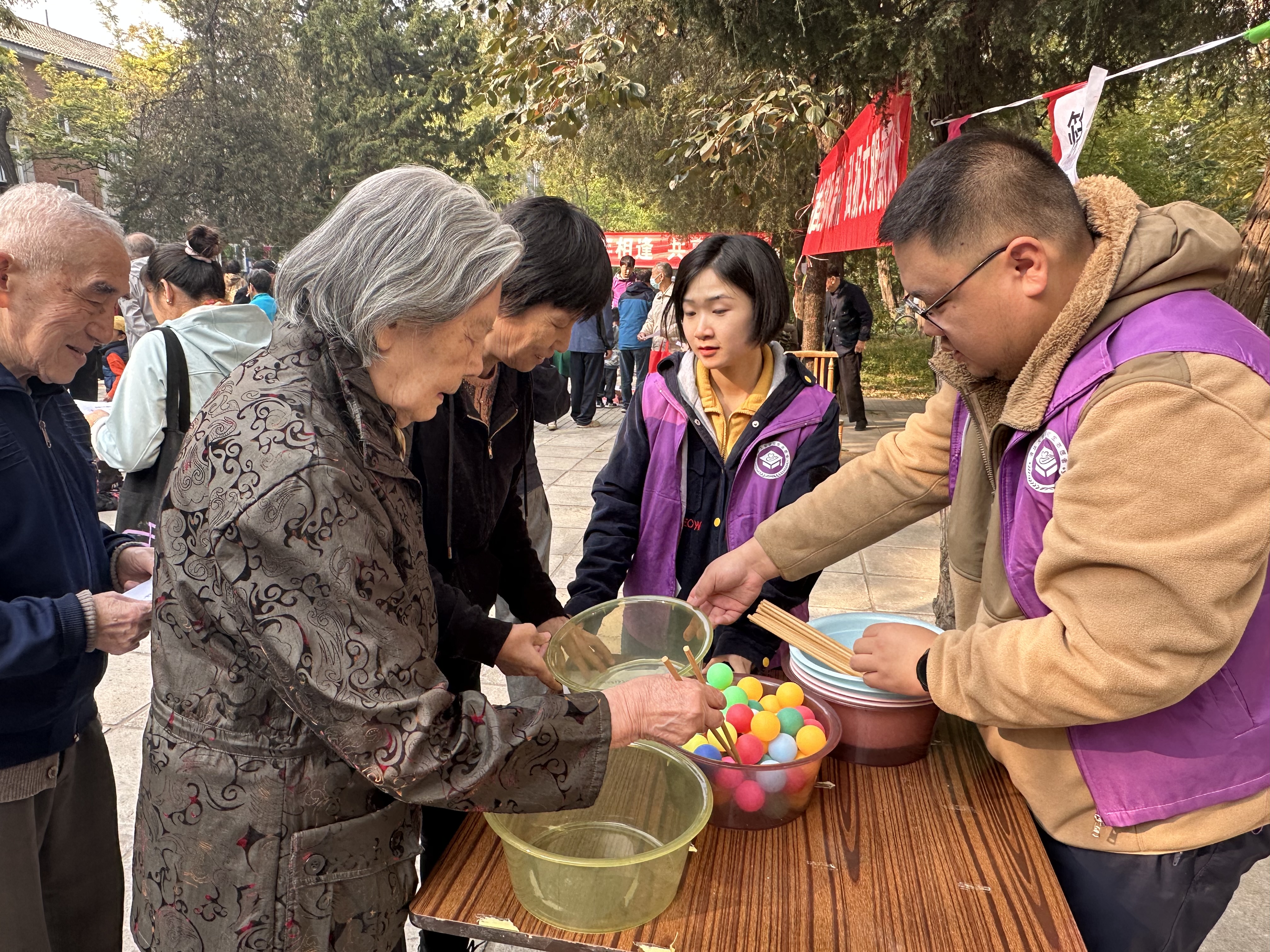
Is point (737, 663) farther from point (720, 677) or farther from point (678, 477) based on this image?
point (678, 477)

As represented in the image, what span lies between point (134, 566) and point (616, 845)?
4.25 ft

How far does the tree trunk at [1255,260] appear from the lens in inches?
122

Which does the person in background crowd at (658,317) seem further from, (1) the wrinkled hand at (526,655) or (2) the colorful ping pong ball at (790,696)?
(2) the colorful ping pong ball at (790,696)

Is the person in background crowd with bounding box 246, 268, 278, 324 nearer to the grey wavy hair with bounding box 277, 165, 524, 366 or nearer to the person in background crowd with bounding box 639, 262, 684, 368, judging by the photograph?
the person in background crowd with bounding box 639, 262, 684, 368

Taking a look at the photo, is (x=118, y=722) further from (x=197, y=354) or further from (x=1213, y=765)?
(x=1213, y=765)

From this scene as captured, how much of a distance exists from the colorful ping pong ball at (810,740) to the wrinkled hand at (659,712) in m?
0.22

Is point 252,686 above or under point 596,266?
under

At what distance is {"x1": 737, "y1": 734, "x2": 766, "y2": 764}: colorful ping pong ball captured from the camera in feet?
4.27

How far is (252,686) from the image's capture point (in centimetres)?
105

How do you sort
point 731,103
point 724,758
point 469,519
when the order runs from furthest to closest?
point 731,103, point 469,519, point 724,758

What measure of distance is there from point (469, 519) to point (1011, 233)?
1.22m

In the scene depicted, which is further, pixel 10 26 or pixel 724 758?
pixel 10 26

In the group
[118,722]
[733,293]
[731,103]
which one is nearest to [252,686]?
[733,293]

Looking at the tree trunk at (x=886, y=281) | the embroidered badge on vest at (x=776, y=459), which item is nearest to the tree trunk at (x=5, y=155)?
the tree trunk at (x=886, y=281)
